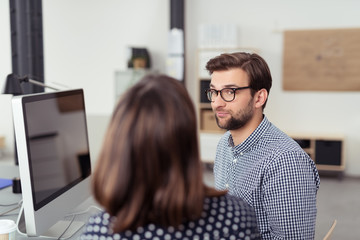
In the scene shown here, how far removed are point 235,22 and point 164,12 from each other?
1154 millimetres

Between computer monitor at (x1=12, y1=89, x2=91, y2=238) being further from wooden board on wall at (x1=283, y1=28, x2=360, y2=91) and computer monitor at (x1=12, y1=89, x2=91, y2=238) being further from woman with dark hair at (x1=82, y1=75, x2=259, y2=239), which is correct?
wooden board on wall at (x1=283, y1=28, x2=360, y2=91)

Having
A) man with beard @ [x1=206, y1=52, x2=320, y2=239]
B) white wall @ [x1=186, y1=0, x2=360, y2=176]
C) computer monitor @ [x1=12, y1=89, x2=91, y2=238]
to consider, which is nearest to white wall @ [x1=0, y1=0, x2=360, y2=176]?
white wall @ [x1=186, y1=0, x2=360, y2=176]

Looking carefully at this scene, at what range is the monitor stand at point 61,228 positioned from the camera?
5.93 feet

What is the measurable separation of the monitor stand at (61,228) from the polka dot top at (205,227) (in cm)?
68

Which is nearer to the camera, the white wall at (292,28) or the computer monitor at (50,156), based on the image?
the computer monitor at (50,156)

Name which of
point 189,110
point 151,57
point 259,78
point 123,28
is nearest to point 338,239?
point 259,78

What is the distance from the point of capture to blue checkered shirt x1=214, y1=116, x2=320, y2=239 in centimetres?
166

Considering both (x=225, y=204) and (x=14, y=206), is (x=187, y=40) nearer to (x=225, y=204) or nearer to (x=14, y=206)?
(x=14, y=206)

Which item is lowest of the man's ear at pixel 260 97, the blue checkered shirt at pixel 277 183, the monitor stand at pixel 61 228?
the monitor stand at pixel 61 228

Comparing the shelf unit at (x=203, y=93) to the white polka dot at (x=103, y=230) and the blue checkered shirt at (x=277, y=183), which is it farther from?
the white polka dot at (x=103, y=230)

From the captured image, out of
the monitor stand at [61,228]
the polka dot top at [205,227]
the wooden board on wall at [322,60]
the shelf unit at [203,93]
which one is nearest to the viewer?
the polka dot top at [205,227]

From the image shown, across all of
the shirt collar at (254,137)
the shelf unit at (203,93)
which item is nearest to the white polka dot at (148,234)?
the shirt collar at (254,137)

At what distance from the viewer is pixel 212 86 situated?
206 centimetres

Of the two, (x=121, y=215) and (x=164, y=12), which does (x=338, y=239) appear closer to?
(x=121, y=215)
